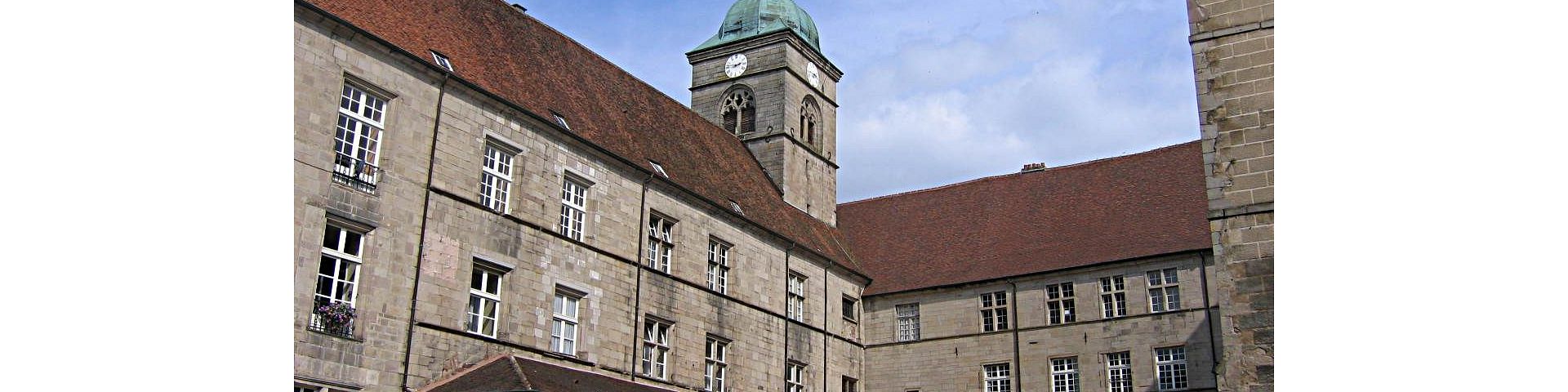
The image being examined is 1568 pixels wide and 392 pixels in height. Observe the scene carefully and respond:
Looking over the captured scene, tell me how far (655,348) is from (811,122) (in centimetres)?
1370

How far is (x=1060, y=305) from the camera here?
28156 millimetres

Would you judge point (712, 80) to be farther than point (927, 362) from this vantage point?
Yes

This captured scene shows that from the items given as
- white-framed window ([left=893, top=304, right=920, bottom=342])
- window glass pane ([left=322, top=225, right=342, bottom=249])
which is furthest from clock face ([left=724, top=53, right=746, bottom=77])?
window glass pane ([left=322, top=225, right=342, bottom=249])

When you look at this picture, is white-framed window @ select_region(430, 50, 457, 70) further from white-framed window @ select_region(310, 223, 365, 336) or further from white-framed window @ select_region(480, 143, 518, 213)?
white-framed window @ select_region(310, 223, 365, 336)

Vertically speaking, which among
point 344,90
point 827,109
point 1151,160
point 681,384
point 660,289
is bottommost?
point 681,384

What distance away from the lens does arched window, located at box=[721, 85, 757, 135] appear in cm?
3322

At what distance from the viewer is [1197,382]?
2580 centimetres

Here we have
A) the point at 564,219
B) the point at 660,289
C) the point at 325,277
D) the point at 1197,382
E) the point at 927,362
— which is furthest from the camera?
the point at 927,362

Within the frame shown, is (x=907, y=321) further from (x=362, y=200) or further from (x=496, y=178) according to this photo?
(x=362, y=200)

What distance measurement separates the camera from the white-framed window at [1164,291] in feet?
87.4

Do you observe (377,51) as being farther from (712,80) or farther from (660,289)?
(712,80)

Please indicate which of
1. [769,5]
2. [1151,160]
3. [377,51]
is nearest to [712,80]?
[769,5]

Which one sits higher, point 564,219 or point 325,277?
Result: point 564,219

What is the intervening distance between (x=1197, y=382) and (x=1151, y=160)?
6622 millimetres
